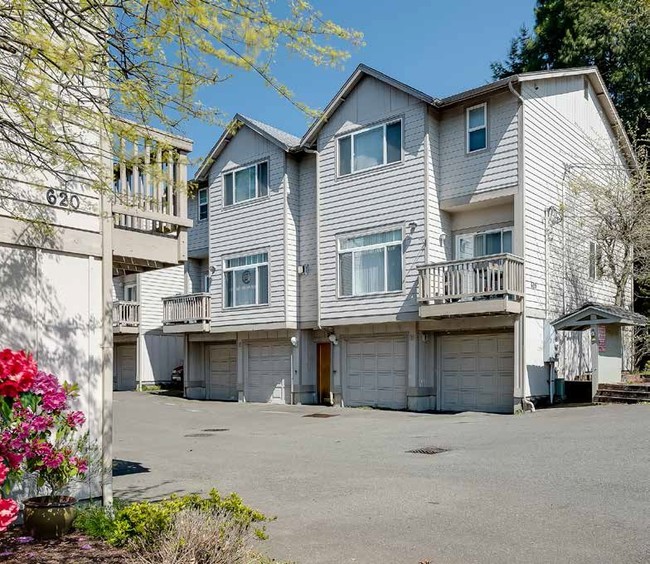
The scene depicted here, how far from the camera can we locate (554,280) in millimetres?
19234

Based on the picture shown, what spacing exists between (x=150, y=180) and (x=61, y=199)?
142cm

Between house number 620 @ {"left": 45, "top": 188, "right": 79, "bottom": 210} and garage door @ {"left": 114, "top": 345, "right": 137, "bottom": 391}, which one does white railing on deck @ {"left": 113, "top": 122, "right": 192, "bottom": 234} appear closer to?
house number 620 @ {"left": 45, "top": 188, "right": 79, "bottom": 210}

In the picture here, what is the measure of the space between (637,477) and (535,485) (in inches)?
53.4

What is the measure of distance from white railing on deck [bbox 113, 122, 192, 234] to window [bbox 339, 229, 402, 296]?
36.2 feet

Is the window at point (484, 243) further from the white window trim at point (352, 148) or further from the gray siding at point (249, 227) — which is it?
the gray siding at point (249, 227)

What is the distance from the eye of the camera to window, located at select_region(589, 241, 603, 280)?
21312 millimetres

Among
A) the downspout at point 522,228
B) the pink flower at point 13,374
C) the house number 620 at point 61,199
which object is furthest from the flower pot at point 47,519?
the downspout at point 522,228

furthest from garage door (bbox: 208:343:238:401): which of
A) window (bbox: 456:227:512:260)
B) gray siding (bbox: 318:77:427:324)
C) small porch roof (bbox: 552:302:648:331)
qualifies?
small porch roof (bbox: 552:302:648:331)

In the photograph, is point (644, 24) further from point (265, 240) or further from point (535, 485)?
point (535, 485)

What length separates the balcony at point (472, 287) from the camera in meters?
16.9

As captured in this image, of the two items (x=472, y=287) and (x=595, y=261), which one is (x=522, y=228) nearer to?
(x=472, y=287)

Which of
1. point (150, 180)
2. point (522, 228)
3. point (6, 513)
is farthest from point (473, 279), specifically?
point (6, 513)

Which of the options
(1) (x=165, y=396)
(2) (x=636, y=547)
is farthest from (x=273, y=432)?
(1) (x=165, y=396)

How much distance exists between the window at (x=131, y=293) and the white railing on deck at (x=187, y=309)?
554 centimetres
